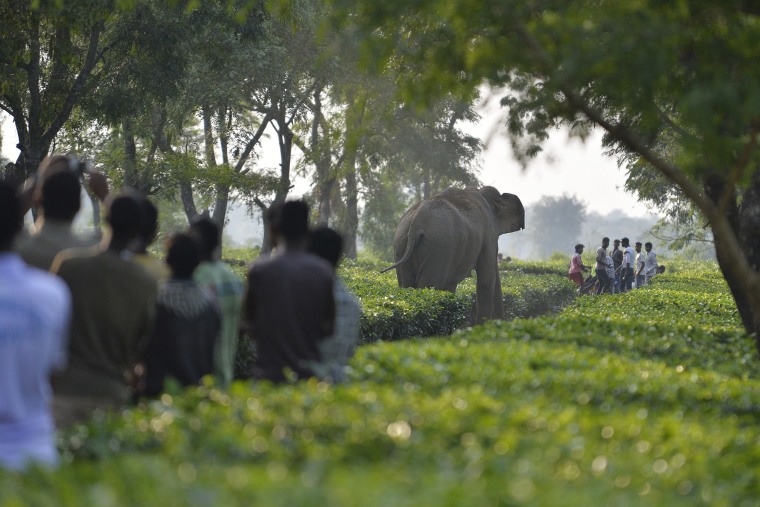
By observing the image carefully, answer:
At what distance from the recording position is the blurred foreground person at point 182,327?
6.80 m

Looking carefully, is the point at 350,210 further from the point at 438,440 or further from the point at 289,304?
the point at 438,440

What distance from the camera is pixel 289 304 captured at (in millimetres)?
7113

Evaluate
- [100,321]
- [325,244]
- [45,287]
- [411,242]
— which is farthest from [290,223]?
[411,242]

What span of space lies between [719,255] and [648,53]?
574 centimetres

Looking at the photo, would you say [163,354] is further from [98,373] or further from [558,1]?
[558,1]

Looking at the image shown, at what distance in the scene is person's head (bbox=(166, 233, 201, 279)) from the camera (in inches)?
276

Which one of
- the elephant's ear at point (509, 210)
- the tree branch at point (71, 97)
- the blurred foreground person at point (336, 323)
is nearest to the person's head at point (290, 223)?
the blurred foreground person at point (336, 323)

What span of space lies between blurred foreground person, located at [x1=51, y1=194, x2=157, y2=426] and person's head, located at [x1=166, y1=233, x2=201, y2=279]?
633 millimetres

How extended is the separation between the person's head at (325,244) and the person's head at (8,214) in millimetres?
2717

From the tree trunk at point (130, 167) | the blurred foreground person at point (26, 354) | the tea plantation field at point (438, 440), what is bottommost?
the tea plantation field at point (438, 440)

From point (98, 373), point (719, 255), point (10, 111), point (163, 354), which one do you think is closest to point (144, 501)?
point (98, 373)

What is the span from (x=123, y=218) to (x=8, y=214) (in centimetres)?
114

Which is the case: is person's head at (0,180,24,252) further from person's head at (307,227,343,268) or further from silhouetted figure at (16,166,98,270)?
person's head at (307,227,343,268)

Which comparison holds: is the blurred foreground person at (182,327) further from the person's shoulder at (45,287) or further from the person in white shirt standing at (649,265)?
the person in white shirt standing at (649,265)
